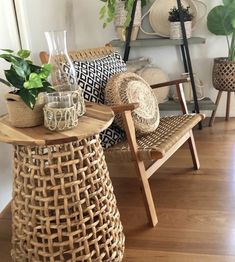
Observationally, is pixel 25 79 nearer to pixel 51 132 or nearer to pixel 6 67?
pixel 51 132

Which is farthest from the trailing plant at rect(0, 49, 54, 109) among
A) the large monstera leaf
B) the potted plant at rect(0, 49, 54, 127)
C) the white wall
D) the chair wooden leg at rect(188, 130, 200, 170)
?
the large monstera leaf

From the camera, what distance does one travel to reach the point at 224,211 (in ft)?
5.82

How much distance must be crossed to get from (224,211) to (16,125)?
1114mm

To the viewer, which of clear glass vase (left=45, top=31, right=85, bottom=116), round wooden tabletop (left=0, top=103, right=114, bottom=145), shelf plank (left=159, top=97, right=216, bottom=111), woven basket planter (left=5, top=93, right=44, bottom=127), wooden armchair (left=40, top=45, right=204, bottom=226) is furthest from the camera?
shelf plank (left=159, top=97, right=216, bottom=111)

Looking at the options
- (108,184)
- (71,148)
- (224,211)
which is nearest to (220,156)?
(224,211)

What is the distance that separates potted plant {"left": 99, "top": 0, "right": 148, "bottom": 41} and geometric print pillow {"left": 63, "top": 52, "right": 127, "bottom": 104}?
2.09 feet

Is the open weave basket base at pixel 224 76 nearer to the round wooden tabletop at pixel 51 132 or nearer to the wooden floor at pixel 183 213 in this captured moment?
the wooden floor at pixel 183 213

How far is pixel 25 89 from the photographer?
1.26 m

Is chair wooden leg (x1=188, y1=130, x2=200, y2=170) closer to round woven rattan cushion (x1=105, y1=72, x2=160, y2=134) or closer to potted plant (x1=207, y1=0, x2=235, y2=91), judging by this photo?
round woven rattan cushion (x1=105, y1=72, x2=160, y2=134)

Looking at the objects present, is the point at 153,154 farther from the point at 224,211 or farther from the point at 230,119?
the point at 230,119

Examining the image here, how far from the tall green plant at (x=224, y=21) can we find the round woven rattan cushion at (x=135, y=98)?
1.08m

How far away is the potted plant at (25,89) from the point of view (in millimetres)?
1261

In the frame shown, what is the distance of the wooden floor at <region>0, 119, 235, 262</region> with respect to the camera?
1.52m

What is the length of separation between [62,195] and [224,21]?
6.57 ft
